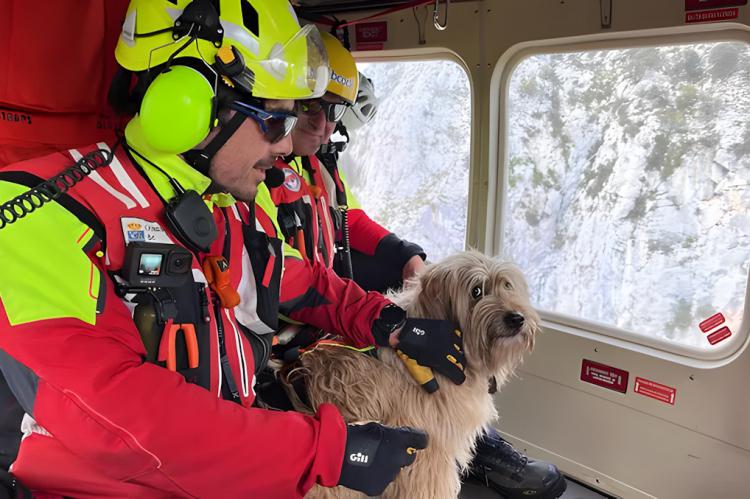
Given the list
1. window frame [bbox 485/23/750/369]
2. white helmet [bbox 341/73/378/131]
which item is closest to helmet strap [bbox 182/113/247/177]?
white helmet [bbox 341/73/378/131]

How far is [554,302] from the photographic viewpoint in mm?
3877

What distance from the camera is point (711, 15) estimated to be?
2.77 meters

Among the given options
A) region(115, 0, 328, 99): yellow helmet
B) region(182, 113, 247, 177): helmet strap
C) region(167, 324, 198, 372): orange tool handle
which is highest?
region(115, 0, 328, 99): yellow helmet

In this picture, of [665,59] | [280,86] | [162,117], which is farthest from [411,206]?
[162,117]

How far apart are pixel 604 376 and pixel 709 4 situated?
2037mm

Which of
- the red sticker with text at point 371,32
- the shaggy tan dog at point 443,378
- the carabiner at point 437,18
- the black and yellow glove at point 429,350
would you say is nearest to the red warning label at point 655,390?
the shaggy tan dog at point 443,378

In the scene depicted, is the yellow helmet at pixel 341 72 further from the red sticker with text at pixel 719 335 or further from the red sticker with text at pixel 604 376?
the red sticker with text at pixel 719 335

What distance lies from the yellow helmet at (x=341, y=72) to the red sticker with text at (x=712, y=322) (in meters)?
2.23

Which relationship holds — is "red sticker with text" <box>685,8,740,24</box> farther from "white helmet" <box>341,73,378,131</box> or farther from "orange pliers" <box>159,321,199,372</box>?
"orange pliers" <box>159,321,199,372</box>

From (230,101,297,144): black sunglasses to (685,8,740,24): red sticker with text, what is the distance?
212cm

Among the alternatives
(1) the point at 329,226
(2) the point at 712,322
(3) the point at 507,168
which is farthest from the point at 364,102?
(2) the point at 712,322

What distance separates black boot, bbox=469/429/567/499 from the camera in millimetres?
3266

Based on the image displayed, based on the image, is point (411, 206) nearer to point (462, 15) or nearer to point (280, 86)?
point (462, 15)

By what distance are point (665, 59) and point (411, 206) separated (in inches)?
86.2
